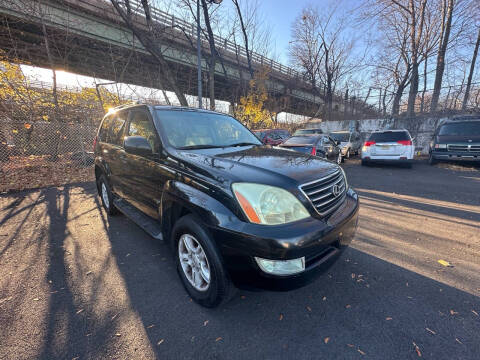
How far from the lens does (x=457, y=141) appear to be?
27.9ft

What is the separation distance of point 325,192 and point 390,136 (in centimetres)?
908

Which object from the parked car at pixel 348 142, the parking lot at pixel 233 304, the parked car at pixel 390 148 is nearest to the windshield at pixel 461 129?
the parked car at pixel 390 148

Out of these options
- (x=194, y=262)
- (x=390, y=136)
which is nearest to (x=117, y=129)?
(x=194, y=262)

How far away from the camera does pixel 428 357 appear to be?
4.98 ft

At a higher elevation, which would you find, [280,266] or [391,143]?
[391,143]

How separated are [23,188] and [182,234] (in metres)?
6.49

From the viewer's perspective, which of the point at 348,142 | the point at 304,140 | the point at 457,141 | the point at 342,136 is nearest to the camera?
the point at 304,140

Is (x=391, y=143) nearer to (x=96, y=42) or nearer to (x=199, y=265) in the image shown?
(x=199, y=265)

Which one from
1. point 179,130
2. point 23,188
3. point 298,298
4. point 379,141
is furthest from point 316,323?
point 379,141

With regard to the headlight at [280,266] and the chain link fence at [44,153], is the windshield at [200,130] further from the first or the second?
the chain link fence at [44,153]

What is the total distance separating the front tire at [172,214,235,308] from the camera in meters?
1.74

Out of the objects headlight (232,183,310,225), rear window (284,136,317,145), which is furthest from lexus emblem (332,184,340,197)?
rear window (284,136,317,145)

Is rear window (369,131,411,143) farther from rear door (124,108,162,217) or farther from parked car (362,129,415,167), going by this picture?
rear door (124,108,162,217)

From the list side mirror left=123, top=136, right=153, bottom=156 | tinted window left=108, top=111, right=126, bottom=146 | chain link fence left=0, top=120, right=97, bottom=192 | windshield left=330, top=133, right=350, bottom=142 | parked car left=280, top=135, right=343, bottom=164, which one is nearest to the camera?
side mirror left=123, top=136, right=153, bottom=156
